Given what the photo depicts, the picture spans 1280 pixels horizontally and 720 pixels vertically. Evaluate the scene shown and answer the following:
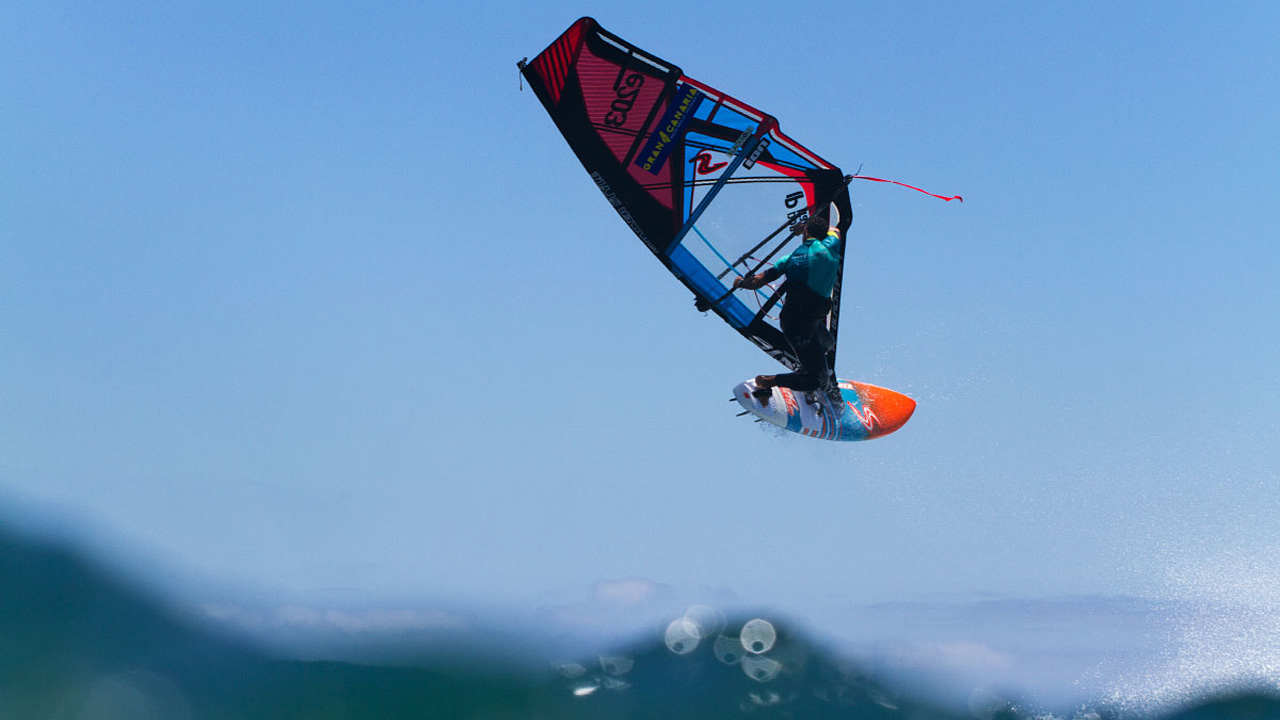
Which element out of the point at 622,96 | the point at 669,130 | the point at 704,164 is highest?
the point at 622,96

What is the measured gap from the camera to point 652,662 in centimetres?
2645

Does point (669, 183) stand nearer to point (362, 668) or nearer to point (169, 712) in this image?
point (362, 668)

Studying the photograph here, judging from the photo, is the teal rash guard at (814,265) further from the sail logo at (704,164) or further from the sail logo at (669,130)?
the sail logo at (669,130)

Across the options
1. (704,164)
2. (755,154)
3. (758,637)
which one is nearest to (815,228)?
(755,154)

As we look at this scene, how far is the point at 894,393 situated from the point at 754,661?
13323 mm

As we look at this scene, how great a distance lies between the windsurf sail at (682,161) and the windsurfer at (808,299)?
42 cm

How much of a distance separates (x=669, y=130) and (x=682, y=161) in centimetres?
53

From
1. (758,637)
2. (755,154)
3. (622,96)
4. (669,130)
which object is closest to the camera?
(622,96)

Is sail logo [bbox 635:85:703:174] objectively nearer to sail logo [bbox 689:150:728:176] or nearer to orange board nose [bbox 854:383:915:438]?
sail logo [bbox 689:150:728:176]

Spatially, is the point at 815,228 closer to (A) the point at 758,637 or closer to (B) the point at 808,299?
(B) the point at 808,299

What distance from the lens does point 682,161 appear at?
1423 centimetres

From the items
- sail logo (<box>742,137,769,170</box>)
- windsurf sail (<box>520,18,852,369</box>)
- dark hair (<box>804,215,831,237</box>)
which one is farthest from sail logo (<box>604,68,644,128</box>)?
dark hair (<box>804,215,831,237</box>)

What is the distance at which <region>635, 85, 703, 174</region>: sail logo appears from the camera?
13.7 metres

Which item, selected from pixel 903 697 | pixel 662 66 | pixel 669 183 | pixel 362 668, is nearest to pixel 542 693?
pixel 362 668
